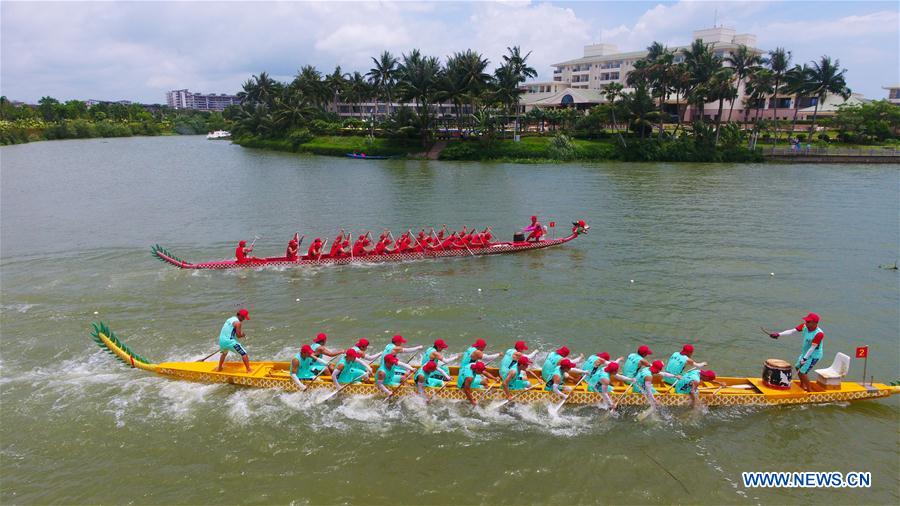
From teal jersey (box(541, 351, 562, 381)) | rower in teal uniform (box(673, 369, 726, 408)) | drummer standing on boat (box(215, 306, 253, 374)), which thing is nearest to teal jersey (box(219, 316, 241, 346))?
drummer standing on boat (box(215, 306, 253, 374))

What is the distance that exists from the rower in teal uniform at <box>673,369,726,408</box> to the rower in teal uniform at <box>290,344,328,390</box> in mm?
8363

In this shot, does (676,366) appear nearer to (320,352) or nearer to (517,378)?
(517,378)

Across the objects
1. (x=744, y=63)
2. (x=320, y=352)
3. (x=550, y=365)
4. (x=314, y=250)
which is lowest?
(x=550, y=365)

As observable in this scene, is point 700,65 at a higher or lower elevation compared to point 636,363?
higher

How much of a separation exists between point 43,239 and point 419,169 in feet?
120

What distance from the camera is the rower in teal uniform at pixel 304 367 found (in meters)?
13.0

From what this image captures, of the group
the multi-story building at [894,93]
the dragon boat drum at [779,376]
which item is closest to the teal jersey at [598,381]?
the dragon boat drum at [779,376]

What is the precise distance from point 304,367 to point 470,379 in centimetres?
403

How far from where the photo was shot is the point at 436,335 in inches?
661

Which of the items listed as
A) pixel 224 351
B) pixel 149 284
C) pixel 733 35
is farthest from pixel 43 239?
pixel 733 35

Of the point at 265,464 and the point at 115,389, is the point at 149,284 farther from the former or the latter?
the point at 265,464

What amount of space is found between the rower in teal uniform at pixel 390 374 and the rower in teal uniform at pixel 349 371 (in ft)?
1.14

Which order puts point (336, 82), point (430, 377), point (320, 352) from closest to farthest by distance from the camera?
1. point (430, 377)
2. point (320, 352)
3. point (336, 82)

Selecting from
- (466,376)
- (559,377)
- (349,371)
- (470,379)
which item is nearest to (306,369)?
(349,371)
